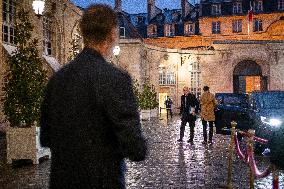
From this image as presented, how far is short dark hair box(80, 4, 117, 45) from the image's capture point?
250cm

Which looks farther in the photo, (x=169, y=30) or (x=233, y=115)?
(x=169, y=30)

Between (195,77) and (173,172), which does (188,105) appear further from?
(195,77)

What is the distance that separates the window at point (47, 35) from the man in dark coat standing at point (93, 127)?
1928 cm

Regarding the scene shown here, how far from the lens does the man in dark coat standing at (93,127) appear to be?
2295 mm

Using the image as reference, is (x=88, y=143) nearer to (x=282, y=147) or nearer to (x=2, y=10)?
(x=282, y=147)

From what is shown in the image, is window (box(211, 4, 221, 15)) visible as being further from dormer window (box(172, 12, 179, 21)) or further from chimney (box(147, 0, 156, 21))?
chimney (box(147, 0, 156, 21))

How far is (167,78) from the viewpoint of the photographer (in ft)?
144

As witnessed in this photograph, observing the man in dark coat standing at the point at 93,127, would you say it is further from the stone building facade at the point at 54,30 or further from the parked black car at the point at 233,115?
the stone building facade at the point at 54,30

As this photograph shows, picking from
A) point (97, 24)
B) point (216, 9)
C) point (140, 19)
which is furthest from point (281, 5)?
point (97, 24)

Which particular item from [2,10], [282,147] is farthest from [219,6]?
[282,147]

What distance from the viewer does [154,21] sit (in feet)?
200

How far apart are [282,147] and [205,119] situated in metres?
11.6

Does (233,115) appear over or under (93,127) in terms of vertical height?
under

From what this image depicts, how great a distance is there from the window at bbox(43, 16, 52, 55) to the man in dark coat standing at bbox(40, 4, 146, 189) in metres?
19.3
